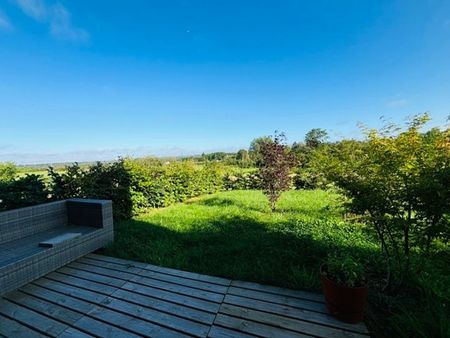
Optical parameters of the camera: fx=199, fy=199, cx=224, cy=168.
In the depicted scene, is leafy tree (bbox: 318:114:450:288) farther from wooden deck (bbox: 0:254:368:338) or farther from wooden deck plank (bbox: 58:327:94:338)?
wooden deck plank (bbox: 58:327:94:338)

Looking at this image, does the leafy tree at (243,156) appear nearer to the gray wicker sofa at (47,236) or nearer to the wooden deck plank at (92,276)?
the gray wicker sofa at (47,236)

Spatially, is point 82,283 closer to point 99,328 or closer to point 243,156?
point 99,328

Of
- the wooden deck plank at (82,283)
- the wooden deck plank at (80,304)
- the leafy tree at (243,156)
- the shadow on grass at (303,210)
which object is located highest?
the leafy tree at (243,156)

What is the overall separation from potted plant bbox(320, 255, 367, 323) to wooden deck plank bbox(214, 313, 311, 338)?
408 mm

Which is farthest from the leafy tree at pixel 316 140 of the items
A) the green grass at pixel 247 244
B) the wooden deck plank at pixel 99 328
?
the wooden deck plank at pixel 99 328

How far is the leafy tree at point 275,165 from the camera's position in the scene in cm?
605

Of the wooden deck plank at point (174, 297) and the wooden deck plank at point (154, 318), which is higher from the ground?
the wooden deck plank at point (154, 318)

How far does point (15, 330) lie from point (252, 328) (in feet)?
6.58

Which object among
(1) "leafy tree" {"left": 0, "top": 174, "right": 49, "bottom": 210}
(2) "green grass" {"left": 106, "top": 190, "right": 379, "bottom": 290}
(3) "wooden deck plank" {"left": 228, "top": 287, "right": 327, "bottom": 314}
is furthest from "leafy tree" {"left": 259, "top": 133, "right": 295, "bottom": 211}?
(1) "leafy tree" {"left": 0, "top": 174, "right": 49, "bottom": 210}

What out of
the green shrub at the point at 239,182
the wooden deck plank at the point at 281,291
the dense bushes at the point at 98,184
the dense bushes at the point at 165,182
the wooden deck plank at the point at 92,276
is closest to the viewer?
the wooden deck plank at the point at 281,291

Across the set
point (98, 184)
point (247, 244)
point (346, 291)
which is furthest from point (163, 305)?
point (98, 184)

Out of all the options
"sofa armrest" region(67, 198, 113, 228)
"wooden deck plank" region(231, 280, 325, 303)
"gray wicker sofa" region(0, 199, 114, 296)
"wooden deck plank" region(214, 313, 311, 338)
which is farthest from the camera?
"sofa armrest" region(67, 198, 113, 228)

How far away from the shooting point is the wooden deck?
5.41ft

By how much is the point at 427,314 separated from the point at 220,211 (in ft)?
16.3
